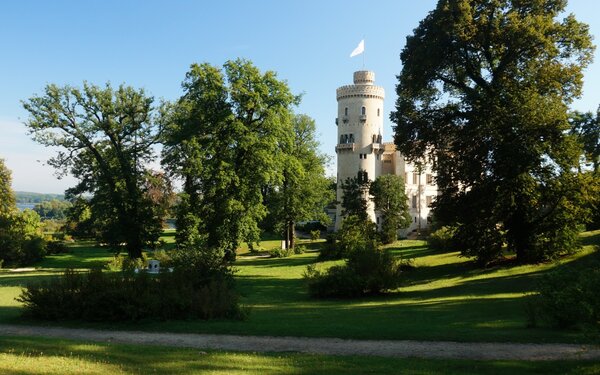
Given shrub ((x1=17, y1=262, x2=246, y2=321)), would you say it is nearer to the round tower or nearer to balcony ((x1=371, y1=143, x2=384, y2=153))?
the round tower

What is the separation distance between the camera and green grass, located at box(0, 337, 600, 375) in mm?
9281

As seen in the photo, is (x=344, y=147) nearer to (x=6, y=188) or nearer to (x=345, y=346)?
(x=6, y=188)

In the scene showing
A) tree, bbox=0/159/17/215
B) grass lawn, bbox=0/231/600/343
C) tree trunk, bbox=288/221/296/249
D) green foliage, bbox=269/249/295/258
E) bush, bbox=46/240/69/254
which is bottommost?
grass lawn, bbox=0/231/600/343

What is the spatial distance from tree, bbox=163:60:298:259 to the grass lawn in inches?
174

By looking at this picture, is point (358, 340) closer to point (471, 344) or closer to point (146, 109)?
point (471, 344)

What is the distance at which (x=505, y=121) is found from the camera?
86.7 feet

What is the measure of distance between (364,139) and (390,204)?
1906 centimetres

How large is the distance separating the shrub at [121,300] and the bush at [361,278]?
7172 mm

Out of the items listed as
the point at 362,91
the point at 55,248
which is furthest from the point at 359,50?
the point at 55,248

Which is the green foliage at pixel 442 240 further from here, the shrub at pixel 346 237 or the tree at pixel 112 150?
the tree at pixel 112 150

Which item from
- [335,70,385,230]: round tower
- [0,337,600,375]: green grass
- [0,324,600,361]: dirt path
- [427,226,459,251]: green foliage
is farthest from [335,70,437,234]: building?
[0,337,600,375]: green grass

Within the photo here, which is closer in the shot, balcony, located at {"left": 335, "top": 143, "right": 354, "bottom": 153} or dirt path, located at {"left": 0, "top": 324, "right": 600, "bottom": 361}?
dirt path, located at {"left": 0, "top": 324, "right": 600, "bottom": 361}

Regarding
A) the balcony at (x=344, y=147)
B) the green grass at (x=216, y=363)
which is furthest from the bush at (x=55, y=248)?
the green grass at (x=216, y=363)

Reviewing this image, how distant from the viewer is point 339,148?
248 feet
